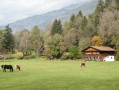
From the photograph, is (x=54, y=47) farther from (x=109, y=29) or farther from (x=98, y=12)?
(x=98, y=12)

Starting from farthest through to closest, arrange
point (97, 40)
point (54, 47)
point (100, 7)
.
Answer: point (100, 7) < point (54, 47) < point (97, 40)

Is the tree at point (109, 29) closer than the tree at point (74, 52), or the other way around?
the tree at point (109, 29)

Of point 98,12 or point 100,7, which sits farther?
point 100,7

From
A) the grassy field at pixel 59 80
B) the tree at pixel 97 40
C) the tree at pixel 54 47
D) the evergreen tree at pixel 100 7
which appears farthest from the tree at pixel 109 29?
the grassy field at pixel 59 80

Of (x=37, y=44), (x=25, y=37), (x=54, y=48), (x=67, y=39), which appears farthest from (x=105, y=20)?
(x=25, y=37)

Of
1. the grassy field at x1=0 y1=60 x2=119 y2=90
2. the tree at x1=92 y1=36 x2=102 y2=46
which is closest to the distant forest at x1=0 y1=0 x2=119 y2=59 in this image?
the tree at x1=92 y1=36 x2=102 y2=46

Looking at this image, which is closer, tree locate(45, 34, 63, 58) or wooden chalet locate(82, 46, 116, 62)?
wooden chalet locate(82, 46, 116, 62)

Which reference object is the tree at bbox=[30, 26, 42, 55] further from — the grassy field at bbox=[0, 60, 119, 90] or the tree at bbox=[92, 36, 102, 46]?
the grassy field at bbox=[0, 60, 119, 90]

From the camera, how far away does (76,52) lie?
216 feet

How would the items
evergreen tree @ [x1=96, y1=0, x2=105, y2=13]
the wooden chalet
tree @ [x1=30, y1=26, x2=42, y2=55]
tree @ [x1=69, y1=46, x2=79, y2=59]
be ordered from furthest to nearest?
tree @ [x1=30, y1=26, x2=42, y2=55], evergreen tree @ [x1=96, y1=0, x2=105, y2=13], tree @ [x1=69, y1=46, x2=79, y2=59], the wooden chalet

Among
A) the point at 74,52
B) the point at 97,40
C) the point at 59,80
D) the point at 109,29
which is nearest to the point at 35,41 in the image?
the point at 74,52

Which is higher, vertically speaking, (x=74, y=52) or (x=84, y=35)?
(x=84, y=35)

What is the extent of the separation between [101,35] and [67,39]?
1642 cm

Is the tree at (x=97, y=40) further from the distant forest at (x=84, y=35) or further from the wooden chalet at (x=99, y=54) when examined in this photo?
the wooden chalet at (x=99, y=54)
